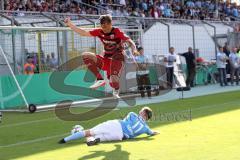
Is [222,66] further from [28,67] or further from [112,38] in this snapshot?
[112,38]

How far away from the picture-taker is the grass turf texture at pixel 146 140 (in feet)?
29.0

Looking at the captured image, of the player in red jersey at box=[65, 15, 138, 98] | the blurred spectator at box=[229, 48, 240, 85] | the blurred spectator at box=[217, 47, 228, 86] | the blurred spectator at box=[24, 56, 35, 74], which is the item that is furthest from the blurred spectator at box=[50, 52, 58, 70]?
the blurred spectator at box=[229, 48, 240, 85]

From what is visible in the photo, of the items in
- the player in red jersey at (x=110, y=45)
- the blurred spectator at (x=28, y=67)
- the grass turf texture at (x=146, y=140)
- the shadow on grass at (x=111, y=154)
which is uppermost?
the player in red jersey at (x=110, y=45)

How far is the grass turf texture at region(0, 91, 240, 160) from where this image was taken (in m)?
8.84

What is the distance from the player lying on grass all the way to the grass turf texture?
0.16 metres

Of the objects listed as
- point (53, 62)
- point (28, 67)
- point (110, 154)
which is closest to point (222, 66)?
point (53, 62)

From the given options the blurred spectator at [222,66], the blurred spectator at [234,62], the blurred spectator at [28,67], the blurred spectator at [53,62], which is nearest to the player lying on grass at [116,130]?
the blurred spectator at [28,67]

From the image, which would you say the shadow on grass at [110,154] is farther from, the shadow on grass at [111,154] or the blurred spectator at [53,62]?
the blurred spectator at [53,62]

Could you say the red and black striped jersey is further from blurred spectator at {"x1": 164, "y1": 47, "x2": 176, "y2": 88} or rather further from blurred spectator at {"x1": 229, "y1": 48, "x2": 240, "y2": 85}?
blurred spectator at {"x1": 229, "y1": 48, "x2": 240, "y2": 85}

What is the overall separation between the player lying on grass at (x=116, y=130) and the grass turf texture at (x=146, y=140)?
16 centimetres

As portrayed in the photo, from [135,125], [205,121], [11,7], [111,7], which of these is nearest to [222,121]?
[205,121]

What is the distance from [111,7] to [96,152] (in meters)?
24.9

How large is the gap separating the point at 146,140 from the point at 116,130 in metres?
0.64

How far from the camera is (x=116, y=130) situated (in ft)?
33.4
